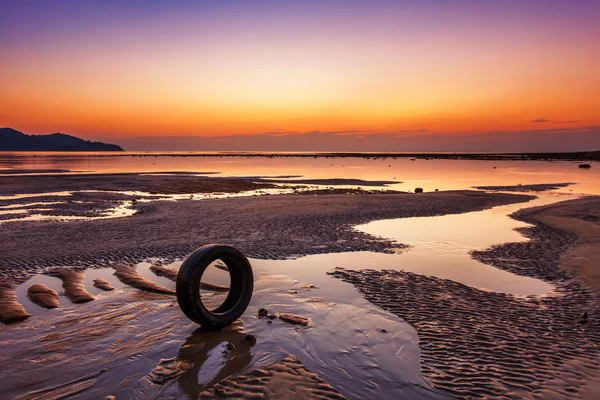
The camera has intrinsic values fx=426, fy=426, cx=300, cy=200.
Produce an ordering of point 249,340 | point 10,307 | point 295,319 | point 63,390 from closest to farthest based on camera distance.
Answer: point 63,390, point 249,340, point 295,319, point 10,307

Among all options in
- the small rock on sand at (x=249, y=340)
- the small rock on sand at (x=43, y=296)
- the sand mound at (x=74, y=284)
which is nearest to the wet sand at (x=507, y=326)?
the small rock on sand at (x=249, y=340)

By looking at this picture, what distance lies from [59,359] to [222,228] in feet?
38.5

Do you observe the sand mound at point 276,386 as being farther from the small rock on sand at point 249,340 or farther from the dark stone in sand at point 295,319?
the dark stone in sand at point 295,319

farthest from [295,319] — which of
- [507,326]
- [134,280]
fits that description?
[134,280]

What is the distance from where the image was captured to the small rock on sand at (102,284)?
32.3 ft

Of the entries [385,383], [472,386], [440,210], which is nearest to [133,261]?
[385,383]

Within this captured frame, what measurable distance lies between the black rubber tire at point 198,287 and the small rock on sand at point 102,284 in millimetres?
3268

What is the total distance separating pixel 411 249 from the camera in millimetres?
14609

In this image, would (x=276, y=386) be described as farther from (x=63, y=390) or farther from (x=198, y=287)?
(x=63, y=390)

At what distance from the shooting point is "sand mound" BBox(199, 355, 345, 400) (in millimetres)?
5512

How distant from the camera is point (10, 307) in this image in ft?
27.6

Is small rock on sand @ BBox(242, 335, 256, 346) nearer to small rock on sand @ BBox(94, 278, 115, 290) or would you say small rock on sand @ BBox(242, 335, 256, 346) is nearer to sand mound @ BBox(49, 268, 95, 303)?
sand mound @ BBox(49, 268, 95, 303)

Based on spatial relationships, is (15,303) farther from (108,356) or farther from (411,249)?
(411,249)

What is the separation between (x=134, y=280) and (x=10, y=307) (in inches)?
104
